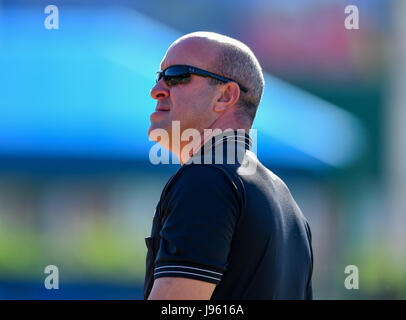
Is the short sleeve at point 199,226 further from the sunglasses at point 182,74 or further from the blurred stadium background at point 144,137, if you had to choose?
the blurred stadium background at point 144,137

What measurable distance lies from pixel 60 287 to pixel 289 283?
4.63m

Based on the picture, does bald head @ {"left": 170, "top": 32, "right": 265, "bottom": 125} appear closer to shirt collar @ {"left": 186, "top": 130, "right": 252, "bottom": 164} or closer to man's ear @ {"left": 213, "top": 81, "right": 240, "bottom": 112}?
man's ear @ {"left": 213, "top": 81, "right": 240, "bottom": 112}

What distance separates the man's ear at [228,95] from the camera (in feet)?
6.38

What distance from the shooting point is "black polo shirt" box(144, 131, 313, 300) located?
145 cm

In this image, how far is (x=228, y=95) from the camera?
77.1 inches

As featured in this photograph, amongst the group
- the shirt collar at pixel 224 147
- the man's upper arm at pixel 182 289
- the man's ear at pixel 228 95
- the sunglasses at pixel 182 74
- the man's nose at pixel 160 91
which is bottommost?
the man's upper arm at pixel 182 289

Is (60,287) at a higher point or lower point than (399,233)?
lower

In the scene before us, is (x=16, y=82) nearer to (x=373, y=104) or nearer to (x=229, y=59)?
(x=373, y=104)

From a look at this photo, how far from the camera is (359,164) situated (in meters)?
6.13

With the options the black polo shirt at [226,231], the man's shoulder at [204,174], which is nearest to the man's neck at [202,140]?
the black polo shirt at [226,231]

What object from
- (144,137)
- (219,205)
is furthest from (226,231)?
(144,137)

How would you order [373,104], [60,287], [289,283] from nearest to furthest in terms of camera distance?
1. [289,283]
2. [60,287]
3. [373,104]

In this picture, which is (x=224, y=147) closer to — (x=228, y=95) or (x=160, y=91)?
(x=228, y=95)

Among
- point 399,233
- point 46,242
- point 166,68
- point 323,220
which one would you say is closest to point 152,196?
point 46,242
